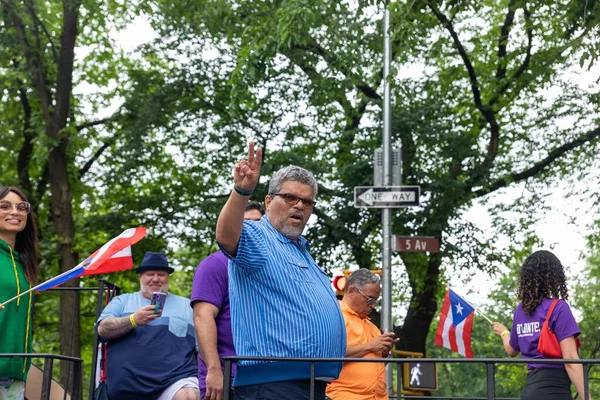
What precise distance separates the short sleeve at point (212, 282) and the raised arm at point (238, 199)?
1305mm

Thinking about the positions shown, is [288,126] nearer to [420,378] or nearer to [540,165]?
[540,165]

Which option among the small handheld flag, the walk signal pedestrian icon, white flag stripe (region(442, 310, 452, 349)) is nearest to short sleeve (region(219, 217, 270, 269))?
the small handheld flag

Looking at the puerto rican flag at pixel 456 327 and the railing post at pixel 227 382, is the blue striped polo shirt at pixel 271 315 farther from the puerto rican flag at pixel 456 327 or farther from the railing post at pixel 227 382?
the puerto rican flag at pixel 456 327

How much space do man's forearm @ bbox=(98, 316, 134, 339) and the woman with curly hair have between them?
2398 mm

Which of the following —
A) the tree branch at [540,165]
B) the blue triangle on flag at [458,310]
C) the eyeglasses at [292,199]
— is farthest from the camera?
the tree branch at [540,165]

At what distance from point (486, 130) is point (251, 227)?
675 inches

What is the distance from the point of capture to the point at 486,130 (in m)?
21.2

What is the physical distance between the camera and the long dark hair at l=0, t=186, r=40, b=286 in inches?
226

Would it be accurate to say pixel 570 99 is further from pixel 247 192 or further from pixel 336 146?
pixel 247 192

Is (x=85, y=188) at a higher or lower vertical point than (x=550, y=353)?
higher

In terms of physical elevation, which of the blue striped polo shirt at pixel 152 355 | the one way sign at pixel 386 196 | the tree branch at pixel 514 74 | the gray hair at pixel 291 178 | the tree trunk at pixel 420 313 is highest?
the tree branch at pixel 514 74

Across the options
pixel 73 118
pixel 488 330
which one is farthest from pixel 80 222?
pixel 488 330

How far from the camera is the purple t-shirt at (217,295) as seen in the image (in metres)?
5.69

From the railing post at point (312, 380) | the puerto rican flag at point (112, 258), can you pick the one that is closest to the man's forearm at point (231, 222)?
the railing post at point (312, 380)
